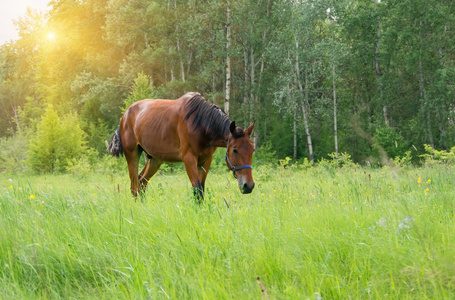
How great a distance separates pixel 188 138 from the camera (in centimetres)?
521

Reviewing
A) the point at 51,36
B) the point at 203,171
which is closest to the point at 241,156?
the point at 203,171

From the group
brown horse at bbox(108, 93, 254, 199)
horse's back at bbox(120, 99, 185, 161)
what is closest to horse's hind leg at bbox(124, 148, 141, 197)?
brown horse at bbox(108, 93, 254, 199)

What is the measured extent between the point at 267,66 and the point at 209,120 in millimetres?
26078

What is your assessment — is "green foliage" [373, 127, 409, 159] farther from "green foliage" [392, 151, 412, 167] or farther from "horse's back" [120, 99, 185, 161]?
"horse's back" [120, 99, 185, 161]

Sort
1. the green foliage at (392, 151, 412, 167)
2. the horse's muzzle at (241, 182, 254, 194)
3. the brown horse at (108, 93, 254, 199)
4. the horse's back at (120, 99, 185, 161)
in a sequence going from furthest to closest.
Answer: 1. the green foliage at (392, 151, 412, 167)
2. the horse's back at (120, 99, 185, 161)
3. the brown horse at (108, 93, 254, 199)
4. the horse's muzzle at (241, 182, 254, 194)

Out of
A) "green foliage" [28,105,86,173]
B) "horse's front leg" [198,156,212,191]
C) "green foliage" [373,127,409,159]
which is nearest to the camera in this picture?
"horse's front leg" [198,156,212,191]

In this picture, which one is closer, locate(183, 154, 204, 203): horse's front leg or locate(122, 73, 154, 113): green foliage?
locate(183, 154, 204, 203): horse's front leg

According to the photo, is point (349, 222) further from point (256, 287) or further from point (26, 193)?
point (26, 193)

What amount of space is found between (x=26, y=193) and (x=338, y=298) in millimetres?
3898

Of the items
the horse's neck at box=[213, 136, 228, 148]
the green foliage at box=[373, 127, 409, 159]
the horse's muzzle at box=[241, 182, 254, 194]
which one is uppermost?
the horse's neck at box=[213, 136, 228, 148]

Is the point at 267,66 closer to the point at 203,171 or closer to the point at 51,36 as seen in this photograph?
the point at 51,36

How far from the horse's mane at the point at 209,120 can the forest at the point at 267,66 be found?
16.3 m

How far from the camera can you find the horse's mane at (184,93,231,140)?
5105 mm

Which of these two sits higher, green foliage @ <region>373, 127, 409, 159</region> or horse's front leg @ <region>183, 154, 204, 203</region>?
horse's front leg @ <region>183, 154, 204, 203</region>
